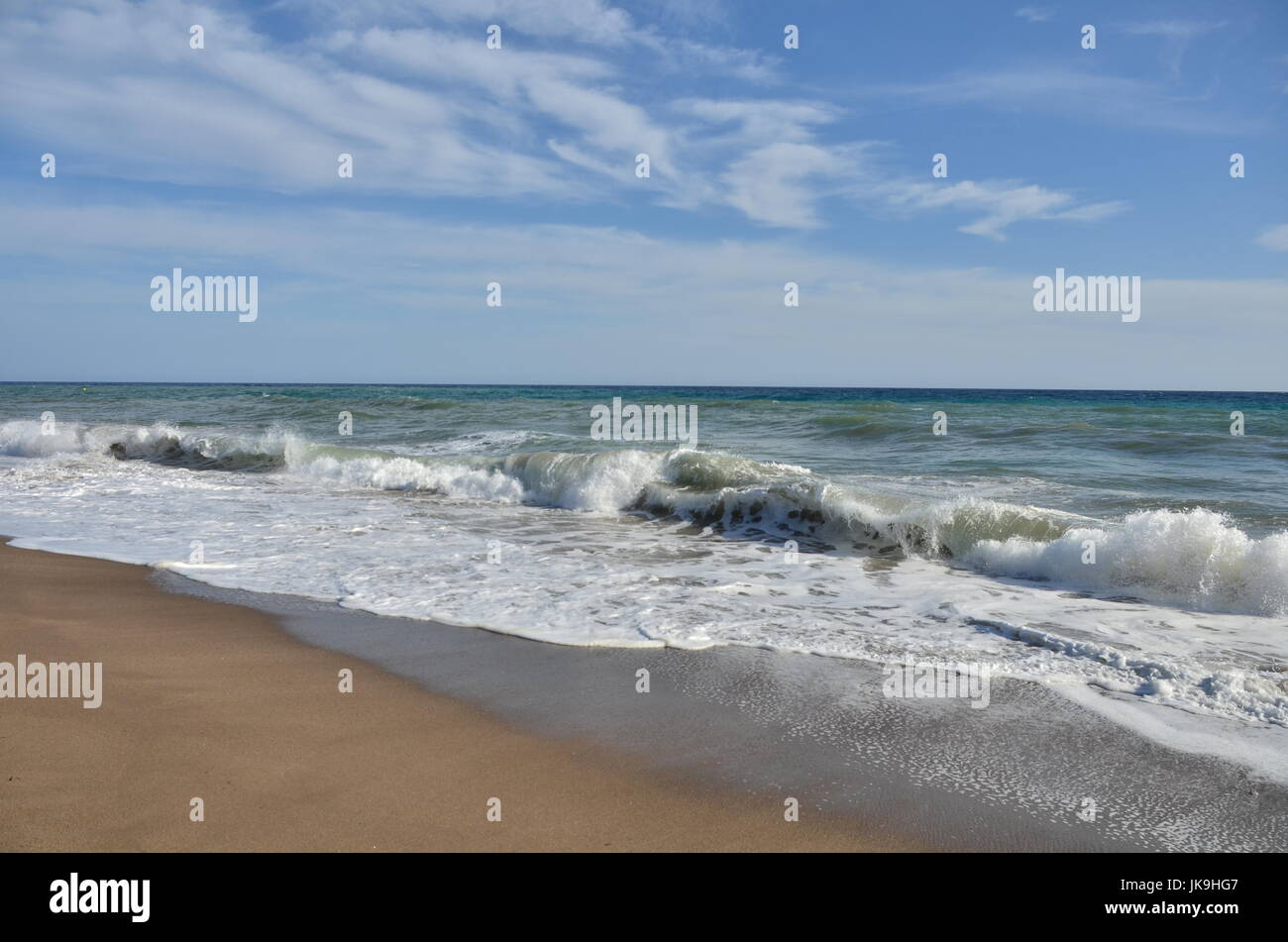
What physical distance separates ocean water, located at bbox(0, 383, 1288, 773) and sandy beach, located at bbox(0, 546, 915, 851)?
5.58 feet

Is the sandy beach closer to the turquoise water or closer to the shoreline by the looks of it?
the shoreline

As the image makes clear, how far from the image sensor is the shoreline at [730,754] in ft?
11.1

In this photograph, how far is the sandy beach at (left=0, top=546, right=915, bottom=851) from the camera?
3219mm

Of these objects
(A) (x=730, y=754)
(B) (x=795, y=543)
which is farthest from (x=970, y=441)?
(A) (x=730, y=754)

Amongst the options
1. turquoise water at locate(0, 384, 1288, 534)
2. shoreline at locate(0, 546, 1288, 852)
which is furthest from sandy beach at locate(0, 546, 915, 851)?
turquoise water at locate(0, 384, 1288, 534)

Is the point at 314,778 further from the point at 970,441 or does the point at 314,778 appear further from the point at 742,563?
the point at 970,441

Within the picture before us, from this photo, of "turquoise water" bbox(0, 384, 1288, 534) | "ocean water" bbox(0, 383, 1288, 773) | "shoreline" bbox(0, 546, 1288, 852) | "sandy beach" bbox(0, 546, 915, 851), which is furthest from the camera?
"turquoise water" bbox(0, 384, 1288, 534)

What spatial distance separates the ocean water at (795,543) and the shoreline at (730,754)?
461 mm

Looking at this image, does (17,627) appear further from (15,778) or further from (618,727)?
(618,727)

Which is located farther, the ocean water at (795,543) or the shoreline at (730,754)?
the ocean water at (795,543)

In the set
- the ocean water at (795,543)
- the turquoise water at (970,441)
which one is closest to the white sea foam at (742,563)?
the ocean water at (795,543)

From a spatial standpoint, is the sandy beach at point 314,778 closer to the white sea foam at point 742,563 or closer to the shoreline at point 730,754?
the shoreline at point 730,754

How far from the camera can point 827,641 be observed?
5945 millimetres
